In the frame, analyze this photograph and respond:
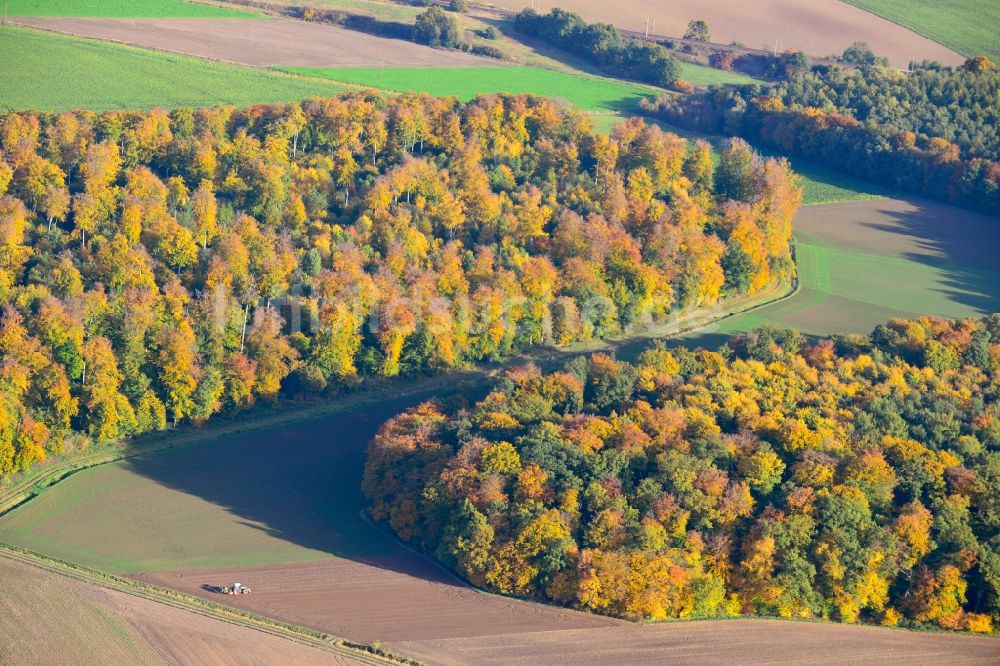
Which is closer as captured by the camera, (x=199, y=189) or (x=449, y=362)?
(x=449, y=362)

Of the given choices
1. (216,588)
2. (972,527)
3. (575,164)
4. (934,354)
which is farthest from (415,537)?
(575,164)

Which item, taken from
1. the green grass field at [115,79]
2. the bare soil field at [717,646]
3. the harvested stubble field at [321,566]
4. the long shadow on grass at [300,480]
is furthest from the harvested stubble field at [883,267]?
the green grass field at [115,79]

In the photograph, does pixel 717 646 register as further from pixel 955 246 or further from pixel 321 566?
pixel 955 246

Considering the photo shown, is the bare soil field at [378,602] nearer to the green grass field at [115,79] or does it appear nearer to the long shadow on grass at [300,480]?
the long shadow on grass at [300,480]

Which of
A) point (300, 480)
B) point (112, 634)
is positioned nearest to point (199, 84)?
point (300, 480)

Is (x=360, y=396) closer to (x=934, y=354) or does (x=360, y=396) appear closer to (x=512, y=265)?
(x=512, y=265)

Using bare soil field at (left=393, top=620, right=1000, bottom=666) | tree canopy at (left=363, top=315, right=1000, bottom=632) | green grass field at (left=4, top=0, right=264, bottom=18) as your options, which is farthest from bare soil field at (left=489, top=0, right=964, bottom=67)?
bare soil field at (left=393, top=620, right=1000, bottom=666)

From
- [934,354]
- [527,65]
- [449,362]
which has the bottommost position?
[449,362]
